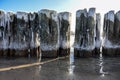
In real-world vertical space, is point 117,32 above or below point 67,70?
above

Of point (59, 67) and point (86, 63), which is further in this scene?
point (86, 63)

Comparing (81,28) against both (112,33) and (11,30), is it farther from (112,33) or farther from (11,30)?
(11,30)

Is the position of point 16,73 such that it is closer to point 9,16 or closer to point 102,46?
point 9,16

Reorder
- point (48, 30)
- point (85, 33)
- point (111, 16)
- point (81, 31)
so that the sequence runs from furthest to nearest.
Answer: point (111, 16) < point (81, 31) < point (85, 33) < point (48, 30)

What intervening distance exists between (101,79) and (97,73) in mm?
990

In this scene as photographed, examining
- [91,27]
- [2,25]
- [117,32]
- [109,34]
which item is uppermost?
[2,25]

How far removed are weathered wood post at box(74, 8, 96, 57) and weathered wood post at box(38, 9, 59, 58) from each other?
1.24 meters

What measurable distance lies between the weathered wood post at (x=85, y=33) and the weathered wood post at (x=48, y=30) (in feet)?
4.08

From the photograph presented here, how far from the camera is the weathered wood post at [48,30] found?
563 inches

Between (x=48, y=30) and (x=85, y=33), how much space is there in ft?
6.56

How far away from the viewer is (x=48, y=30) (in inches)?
565

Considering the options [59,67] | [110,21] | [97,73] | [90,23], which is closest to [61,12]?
[90,23]

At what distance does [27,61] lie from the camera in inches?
543

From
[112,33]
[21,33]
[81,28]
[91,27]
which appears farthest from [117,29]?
[21,33]
